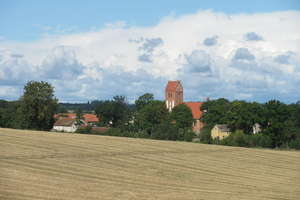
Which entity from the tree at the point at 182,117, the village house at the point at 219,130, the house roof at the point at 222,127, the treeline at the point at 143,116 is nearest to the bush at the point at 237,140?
the treeline at the point at 143,116

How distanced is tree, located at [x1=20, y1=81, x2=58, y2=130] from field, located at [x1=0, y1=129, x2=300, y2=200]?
144ft

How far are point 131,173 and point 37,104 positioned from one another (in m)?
62.8

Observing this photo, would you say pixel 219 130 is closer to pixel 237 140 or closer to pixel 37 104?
pixel 237 140

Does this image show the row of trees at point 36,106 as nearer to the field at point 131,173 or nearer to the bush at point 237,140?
the bush at point 237,140

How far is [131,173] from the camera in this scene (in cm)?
3250

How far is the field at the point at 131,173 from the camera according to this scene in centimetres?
2534

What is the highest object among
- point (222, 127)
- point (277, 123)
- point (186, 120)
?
point (186, 120)

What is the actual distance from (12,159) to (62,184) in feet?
26.9

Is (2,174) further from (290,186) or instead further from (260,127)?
(260,127)

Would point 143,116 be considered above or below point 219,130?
above

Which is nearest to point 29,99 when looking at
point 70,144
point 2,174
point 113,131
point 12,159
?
point 113,131

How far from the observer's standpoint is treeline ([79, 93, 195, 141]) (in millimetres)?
143625

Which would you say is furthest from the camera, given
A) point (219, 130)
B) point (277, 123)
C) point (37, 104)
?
point (219, 130)

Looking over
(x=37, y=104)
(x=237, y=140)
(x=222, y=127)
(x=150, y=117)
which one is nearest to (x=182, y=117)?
(x=150, y=117)
